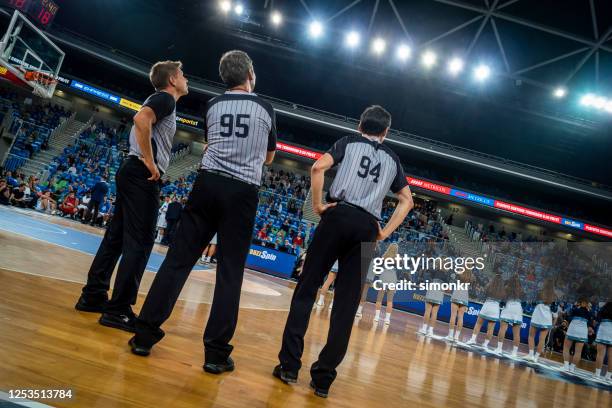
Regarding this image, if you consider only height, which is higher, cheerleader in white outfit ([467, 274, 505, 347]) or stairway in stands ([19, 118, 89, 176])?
stairway in stands ([19, 118, 89, 176])

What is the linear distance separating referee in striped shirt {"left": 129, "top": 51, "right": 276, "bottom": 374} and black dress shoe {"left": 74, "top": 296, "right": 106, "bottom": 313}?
77cm

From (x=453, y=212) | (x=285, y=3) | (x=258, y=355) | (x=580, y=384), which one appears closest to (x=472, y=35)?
(x=285, y=3)

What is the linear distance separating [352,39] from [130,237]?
1830 cm

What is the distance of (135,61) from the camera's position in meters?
21.9

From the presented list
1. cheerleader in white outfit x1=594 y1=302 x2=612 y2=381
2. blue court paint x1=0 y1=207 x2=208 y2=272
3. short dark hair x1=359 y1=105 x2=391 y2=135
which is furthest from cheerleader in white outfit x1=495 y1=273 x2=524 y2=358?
blue court paint x1=0 y1=207 x2=208 y2=272

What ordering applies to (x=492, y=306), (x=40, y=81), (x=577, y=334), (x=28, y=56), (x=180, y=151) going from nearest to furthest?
(x=577, y=334) < (x=492, y=306) < (x=28, y=56) < (x=40, y=81) < (x=180, y=151)

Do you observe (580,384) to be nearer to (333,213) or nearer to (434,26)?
(333,213)

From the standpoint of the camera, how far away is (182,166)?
23.2 m

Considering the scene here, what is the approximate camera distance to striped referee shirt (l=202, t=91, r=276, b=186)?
216 cm

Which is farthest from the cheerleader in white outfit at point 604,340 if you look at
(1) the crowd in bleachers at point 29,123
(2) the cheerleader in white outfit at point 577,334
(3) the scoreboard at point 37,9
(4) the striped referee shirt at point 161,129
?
(3) the scoreboard at point 37,9

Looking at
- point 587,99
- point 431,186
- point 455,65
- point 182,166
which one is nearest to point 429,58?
point 455,65

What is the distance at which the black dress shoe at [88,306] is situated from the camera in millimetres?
2563

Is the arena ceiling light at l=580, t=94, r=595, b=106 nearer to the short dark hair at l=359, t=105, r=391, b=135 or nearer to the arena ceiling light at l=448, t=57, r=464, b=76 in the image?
the arena ceiling light at l=448, t=57, r=464, b=76

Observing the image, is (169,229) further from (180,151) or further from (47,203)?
(180,151)
